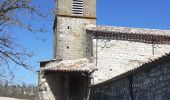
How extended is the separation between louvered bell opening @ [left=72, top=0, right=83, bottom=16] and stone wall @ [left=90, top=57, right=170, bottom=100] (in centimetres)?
1041

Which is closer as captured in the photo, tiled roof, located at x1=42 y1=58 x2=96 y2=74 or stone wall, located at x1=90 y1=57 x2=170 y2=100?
stone wall, located at x1=90 y1=57 x2=170 y2=100

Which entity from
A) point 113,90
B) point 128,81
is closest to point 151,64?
point 128,81

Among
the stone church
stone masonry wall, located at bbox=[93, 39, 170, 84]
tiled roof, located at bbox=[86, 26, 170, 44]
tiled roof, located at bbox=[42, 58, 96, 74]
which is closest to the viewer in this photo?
tiled roof, located at bbox=[42, 58, 96, 74]

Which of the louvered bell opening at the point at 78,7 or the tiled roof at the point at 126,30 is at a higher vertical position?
the louvered bell opening at the point at 78,7

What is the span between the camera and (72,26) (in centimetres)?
2600

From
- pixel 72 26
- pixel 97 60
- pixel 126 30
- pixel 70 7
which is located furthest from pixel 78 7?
pixel 97 60

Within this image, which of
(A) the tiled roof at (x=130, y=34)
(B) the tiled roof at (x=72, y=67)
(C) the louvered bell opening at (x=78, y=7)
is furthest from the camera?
(C) the louvered bell opening at (x=78, y=7)

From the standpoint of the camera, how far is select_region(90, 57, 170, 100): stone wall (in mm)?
10781

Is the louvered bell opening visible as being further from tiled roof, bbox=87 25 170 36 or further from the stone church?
tiled roof, bbox=87 25 170 36

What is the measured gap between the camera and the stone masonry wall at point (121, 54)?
2191 cm

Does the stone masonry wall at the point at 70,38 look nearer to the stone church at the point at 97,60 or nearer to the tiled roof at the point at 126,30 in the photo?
the stone church at the point at 97,60

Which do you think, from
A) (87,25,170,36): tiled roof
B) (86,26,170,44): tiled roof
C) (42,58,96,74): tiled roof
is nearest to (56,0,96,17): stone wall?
(87,25,170,36): tiled roof

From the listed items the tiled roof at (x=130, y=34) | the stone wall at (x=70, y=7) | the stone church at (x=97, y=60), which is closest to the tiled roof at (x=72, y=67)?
the stone church at (x=97, y=60)

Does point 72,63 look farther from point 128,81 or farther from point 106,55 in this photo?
point 128,81
